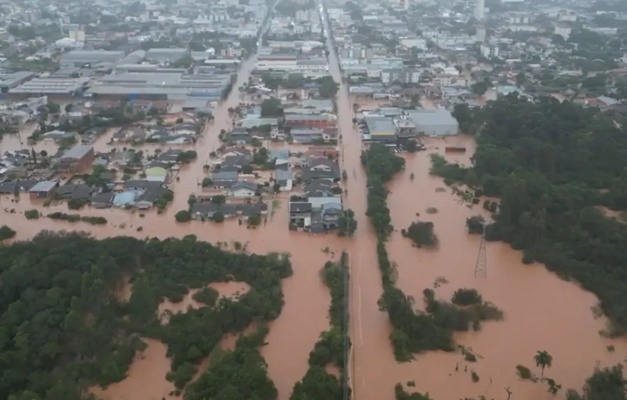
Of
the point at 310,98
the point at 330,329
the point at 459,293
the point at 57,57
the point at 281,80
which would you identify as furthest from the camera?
the point at 57,57

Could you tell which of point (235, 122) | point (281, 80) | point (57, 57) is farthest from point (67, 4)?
point (235, 122)

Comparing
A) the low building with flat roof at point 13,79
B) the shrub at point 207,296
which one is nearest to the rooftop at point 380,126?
the shrub at point 207,296

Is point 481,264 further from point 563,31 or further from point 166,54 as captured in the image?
point 563,31

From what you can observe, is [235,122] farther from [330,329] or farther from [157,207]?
[330,329]

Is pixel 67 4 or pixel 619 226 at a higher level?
pixel 67 4

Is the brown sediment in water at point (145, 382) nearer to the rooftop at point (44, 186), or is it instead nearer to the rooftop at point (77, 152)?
the rooftop at point (44, 186)

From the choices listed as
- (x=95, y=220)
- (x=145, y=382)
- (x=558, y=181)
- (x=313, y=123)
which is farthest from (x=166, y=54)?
(x=145, y=382)
